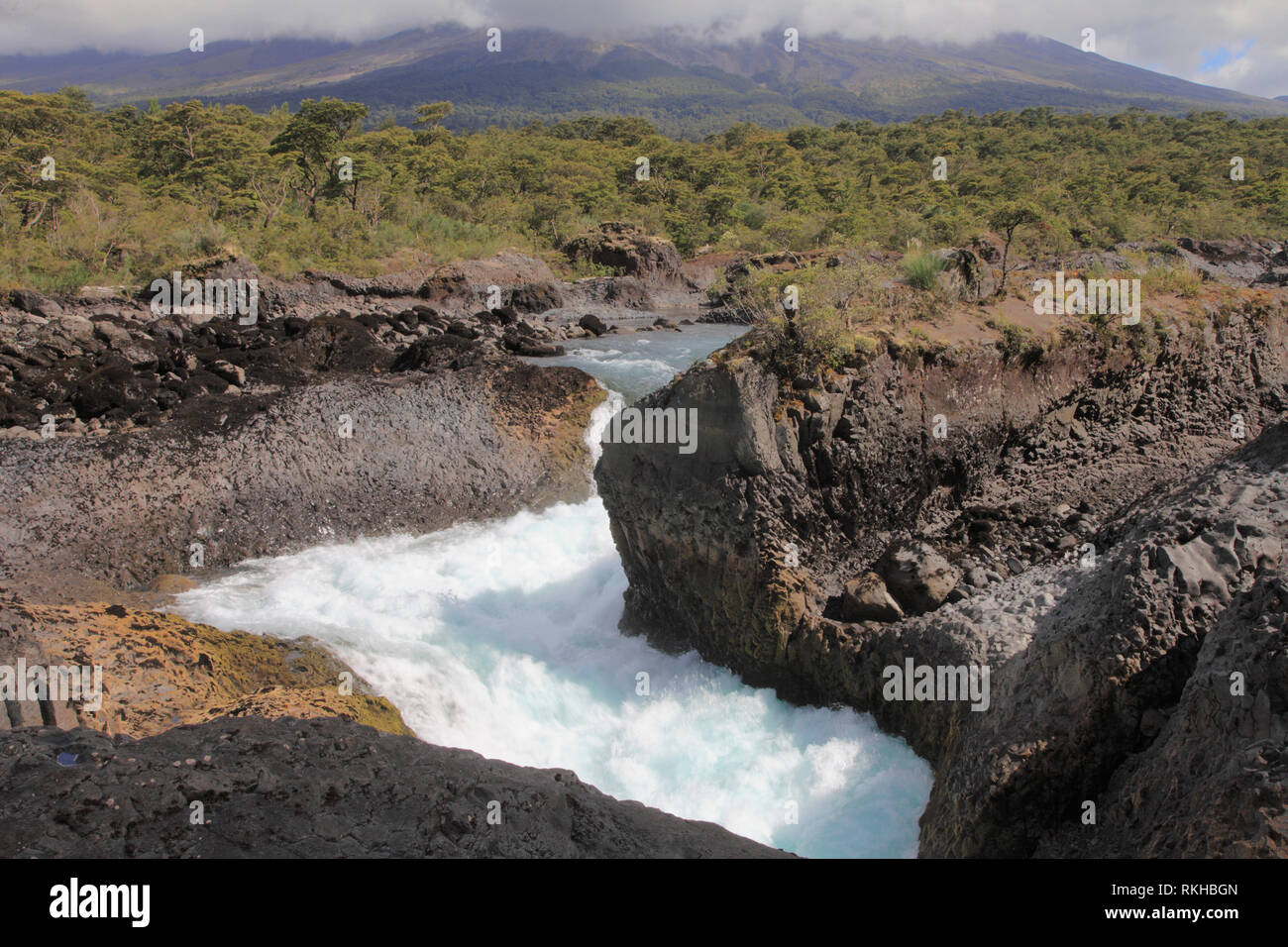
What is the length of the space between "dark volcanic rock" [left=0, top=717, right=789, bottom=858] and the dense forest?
65.9 ft

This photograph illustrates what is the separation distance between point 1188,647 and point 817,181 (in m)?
52.0

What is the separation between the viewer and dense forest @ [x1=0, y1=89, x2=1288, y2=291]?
96.3ft

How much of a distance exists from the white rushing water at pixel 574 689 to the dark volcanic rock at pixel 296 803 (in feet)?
5.01

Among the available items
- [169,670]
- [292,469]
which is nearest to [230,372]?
[292,469]

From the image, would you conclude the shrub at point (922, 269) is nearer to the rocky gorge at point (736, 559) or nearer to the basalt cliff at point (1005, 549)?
the rocky gorge at point (736, 559)

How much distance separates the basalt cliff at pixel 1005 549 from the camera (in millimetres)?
4586

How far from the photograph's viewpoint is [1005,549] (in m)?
8.03

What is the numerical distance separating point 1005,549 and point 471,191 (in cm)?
4134

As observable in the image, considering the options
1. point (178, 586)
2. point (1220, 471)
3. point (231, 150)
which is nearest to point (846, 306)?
point (1220, 471)

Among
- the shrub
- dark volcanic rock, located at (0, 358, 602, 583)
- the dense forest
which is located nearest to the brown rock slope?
dark volcanic rock, located at (0, 358, 602, 583)

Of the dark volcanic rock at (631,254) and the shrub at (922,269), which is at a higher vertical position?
the dark volcanic rock at (631,254)

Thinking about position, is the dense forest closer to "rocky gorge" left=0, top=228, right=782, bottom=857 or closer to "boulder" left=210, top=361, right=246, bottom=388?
"rocky gorge" left=0, top=228, right=782, bottom=857

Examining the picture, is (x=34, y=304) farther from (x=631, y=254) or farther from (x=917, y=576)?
A: (x=917, y=576)

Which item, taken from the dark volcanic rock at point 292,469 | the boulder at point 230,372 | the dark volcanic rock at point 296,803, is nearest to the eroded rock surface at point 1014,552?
the dark volcanic rock at point 296,803
